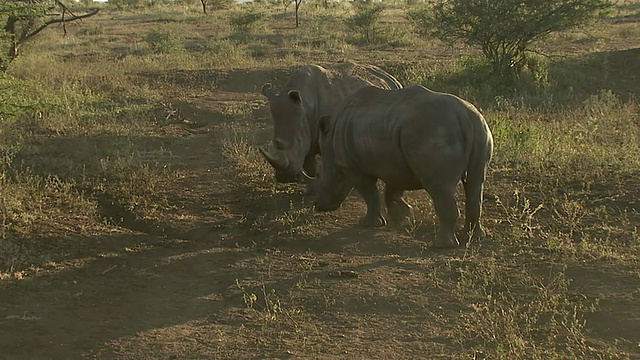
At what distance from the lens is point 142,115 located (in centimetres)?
1362

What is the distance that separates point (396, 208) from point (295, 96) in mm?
1817

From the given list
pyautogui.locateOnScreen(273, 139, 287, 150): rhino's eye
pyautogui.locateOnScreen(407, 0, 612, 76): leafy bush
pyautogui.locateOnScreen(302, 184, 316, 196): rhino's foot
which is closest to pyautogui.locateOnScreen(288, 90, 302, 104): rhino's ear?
pyautogui.locateOnScreen(273, 139, 287, 150): rhino's eye

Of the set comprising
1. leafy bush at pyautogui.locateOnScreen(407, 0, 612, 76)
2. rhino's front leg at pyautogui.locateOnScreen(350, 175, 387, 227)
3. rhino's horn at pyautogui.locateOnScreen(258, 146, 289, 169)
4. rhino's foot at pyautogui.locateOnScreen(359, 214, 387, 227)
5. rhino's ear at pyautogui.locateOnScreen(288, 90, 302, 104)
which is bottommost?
rhino's foot at pyautogui.locateOnScreen(359, 214, 387, 227)

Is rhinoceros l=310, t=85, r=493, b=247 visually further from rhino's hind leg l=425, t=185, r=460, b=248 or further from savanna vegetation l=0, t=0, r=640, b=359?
savanna vegetation l=0, t=0, r=640, b=359

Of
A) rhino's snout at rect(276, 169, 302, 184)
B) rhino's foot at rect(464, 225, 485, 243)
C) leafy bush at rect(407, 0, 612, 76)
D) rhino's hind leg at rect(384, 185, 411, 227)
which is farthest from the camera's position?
leafy bush at rect(407, 0, 612, 76)

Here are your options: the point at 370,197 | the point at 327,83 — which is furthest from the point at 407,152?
the point at 327,83

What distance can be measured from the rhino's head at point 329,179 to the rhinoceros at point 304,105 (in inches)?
24.5

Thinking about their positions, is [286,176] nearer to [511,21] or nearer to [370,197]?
[370,197]

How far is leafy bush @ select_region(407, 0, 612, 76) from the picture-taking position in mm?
A: 16016

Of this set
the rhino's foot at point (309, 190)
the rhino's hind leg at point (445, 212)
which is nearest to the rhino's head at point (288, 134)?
the rhino's foot at point (309, 190)

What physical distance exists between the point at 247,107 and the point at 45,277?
8.68m

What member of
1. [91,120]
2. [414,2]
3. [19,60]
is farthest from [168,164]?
[414,2]

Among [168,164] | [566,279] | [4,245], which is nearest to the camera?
[566,279]

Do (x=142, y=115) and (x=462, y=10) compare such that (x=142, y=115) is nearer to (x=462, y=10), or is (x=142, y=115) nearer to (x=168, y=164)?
(x=168, y=164)
